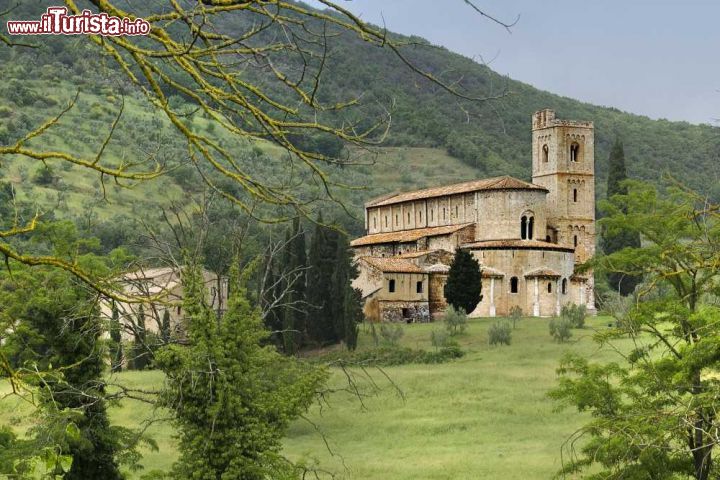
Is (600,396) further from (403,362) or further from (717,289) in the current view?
(403,362)

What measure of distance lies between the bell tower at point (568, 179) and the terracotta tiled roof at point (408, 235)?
23.4 feet

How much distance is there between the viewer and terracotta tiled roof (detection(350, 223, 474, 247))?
177 feet

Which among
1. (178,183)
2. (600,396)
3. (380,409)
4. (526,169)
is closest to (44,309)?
(600,396)

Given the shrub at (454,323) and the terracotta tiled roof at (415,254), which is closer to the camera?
the shrub at (454,323)

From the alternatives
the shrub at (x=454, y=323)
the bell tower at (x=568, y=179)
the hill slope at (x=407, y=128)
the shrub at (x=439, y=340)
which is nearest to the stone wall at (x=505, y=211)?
the bell tower at (x=568, y=179)

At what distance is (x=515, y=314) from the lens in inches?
1854

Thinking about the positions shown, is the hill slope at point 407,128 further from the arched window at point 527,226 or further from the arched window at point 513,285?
the arched window at point 513,285

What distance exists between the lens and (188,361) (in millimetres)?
13273

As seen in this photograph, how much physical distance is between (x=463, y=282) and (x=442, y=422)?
20111mm

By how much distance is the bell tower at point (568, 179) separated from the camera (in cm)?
5875

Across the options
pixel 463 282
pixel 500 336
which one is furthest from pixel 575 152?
pixel 500 336

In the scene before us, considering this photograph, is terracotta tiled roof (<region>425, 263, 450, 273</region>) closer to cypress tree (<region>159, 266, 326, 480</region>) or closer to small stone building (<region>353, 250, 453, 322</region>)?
small stone building (<region>353, 250, 453, 322</region>)

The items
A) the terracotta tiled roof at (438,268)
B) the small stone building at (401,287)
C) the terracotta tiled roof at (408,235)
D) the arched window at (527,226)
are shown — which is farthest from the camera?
the terracotta tiled roof at (408,235)

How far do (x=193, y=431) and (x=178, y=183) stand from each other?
7505 centimetres
